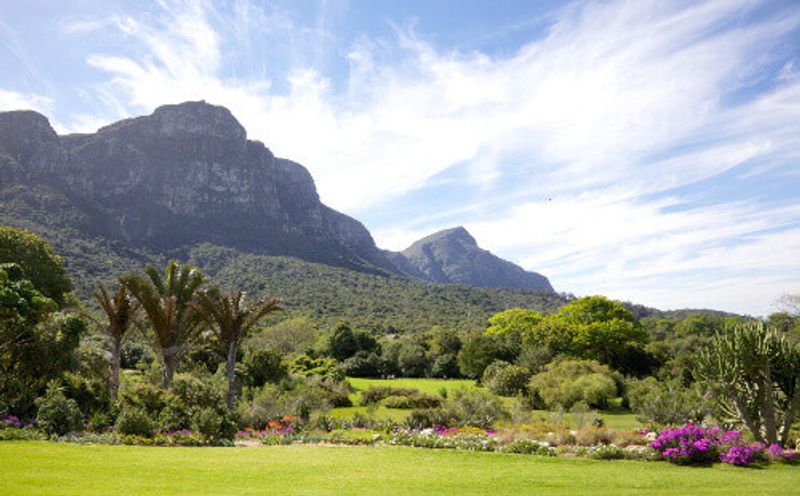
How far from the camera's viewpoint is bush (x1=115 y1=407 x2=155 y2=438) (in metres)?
13.2

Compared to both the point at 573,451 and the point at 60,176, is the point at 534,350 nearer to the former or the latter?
the point at 573,451

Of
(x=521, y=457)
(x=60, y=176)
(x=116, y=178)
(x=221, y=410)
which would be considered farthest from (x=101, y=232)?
(x=521, y=457)

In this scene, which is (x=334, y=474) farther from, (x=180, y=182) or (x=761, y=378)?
(x=180, y=182)

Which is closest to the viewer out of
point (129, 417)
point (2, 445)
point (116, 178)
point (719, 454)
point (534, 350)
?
point (2, 445)

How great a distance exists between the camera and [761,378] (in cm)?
1382

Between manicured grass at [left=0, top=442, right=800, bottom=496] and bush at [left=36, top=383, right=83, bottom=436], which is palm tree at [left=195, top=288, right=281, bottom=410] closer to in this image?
bush at [left=36, top=383, right=83, bottom=436]

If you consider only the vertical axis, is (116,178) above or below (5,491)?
above

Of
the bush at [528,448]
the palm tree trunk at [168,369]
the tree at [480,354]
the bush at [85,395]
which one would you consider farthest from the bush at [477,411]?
the tree at [480,354]

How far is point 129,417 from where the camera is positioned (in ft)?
43.5

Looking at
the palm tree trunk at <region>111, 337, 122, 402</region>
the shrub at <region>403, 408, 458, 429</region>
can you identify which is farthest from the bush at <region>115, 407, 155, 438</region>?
the shrub at <region>403, 408, 458, 429</region>

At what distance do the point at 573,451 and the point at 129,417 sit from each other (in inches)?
465

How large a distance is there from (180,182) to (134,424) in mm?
119892

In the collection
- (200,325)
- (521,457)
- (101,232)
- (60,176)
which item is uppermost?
(60,176)

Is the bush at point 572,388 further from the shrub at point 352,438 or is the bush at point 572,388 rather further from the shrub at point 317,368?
the shrub at point 352,438
